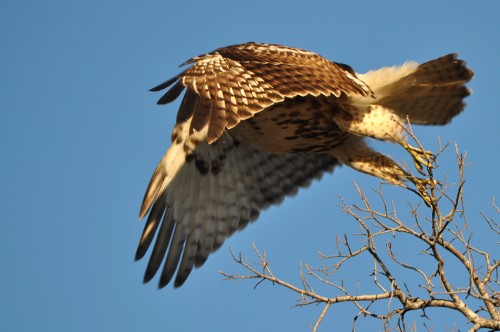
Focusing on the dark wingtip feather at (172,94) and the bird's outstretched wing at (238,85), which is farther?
the dark wingtip feather at (172,94)

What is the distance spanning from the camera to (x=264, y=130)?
6.52 metres

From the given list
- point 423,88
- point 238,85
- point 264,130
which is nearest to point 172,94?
point 238,85

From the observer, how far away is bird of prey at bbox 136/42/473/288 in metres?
5.33

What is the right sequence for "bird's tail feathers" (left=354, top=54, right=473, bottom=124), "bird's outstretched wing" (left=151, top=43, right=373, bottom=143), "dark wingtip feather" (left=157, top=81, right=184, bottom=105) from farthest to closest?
"bird's tail feathers" (left=354, top=54, right=473, bottom=124) → "dark wingtip feather" (left=157, top=81, right=184, bottom=105) → "bird's outstretched wing" (left=151, top=43, right=373, bottom=143)

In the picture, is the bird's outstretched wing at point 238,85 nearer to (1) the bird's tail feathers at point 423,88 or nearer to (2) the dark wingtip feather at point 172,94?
(2) the dark wingtip feather at point 172,94

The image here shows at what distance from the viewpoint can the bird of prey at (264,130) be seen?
5332 mm

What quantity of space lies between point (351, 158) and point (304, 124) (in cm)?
78

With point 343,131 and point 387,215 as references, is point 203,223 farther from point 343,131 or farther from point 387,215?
point 387,215

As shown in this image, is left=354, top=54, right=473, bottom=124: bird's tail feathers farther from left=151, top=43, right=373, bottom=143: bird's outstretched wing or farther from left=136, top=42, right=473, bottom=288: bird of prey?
left=151, top=43, right=373, bottom=143: bird's outstretched wing

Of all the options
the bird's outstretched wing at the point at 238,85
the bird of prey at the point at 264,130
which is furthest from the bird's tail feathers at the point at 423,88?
the bird's outstretched wing at the point at 238,85

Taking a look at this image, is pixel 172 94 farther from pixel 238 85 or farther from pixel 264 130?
pixel 264 130

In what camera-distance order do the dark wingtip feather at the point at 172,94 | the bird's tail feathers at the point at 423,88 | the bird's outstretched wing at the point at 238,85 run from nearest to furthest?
the bird's outstretched wing at the point at 238,85
the dark wingtip feather at the point at 172,94
the bird's tail feathers at the point at 423,88

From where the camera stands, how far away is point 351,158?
6961 mm

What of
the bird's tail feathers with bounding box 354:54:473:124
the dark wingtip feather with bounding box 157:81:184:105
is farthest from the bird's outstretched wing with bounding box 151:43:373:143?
the bird's tail feathers with bounding box 354:54:473:124
